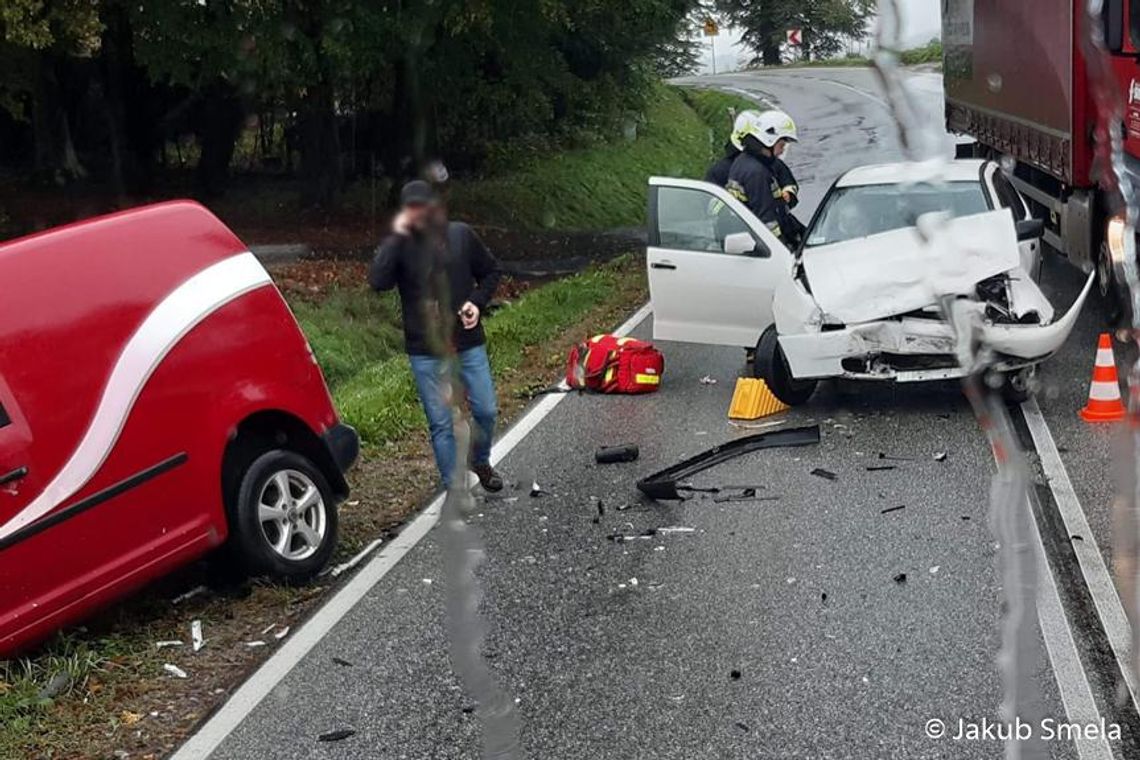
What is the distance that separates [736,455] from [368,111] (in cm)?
1847

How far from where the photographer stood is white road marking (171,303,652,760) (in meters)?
4.97

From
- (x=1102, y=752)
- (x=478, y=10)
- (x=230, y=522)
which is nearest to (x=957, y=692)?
(x=1102, y=752)

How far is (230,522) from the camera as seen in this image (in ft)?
20.9

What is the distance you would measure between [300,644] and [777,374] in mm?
4676

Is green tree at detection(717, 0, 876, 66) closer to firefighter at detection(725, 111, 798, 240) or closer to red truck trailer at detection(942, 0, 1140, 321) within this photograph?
red truck trailer at detection(942, 0, 1140, 321)

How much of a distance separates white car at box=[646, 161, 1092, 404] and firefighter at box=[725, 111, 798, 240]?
25 centimetres

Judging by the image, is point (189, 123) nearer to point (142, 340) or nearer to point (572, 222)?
point (572, 222)

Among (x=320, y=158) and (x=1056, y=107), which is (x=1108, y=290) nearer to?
(x=1056, y=107)

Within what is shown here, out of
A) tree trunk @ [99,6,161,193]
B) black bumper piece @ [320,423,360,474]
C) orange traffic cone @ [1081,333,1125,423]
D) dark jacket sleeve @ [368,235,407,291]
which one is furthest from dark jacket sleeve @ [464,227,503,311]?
tree trunk @ [99,6,161,193]

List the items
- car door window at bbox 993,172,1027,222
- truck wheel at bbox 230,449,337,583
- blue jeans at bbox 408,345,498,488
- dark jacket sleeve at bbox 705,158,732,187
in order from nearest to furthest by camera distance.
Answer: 1. truck wheel at bbox 230,449,337,583
2. blue jeans at bbox 408,345,498,488
3. car door window at bbox 993,172,1027,222
4. dark jacket sleeve at bbox 705,158,732,187

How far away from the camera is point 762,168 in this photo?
10.6 m

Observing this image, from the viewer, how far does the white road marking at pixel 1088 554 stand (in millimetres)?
5121

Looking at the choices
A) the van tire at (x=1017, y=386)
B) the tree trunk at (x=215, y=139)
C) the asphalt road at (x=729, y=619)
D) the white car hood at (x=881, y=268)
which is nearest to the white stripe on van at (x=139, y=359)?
the asphalt road at (x=729, y=619)

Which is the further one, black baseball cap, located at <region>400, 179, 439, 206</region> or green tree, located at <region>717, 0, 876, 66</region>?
black baseball cap, located at <region>400, 179, 439, 206</region>
